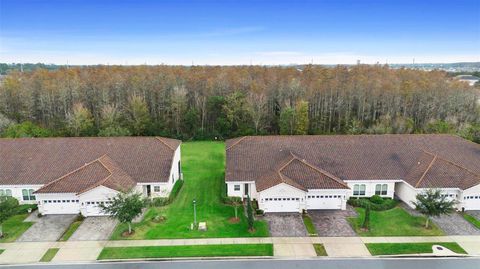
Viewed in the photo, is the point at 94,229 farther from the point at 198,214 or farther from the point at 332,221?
the point at 332,221

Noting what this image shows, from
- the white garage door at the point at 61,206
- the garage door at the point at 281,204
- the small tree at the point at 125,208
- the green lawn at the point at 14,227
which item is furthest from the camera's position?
the garage door at the point at 281,204

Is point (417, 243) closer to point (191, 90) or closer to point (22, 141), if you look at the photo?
point (22, 141)

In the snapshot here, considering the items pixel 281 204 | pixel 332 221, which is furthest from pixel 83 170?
pixel 332 221

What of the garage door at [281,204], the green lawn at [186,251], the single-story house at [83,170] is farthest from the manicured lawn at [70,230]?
the garage door at [281,204]

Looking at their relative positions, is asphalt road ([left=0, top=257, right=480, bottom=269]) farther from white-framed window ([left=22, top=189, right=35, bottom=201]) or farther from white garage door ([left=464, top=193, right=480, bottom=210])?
white-framed window ([left=22, top=189, right=35, bottom=201])

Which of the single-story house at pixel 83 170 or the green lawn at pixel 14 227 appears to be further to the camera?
the single-story house at pixel 83 170

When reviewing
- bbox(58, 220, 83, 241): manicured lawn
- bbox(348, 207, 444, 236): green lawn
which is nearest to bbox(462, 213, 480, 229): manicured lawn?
bbox(348, 207, 444, 236): green lawn

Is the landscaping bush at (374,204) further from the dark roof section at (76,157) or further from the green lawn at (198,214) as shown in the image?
the dark roof section at (76,157)
